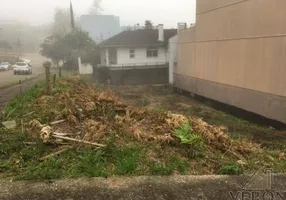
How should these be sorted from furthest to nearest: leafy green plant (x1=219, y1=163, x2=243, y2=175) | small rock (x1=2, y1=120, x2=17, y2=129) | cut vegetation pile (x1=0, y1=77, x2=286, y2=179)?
small rock (x1=2, y1=120, x2=17, y2=129) < cut vegetation pile (x1=0, y1=77, x2=286, y2=179) < leafy green plant (x1=219, y1=163, x2=243, y2=175)

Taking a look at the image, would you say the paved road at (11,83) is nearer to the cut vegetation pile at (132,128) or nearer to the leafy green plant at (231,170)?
the cut vegetation pile at (132,128)

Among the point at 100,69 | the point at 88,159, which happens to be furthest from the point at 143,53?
the point at 88,159

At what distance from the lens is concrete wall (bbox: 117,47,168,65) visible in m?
38.7

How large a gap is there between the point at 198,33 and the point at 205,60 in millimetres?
2935

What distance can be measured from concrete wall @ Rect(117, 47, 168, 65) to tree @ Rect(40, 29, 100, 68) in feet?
25.2

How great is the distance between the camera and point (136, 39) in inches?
1563

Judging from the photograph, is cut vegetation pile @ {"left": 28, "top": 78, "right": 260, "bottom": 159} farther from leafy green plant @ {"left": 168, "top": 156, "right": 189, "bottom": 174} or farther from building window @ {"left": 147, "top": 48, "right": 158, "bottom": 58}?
building window @ {"left": 147, "top": 48, "right": 158, "bottom": 58}

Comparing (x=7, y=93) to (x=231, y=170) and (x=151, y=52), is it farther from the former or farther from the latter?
(x=151, y=52)

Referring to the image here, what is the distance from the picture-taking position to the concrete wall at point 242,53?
622 inches

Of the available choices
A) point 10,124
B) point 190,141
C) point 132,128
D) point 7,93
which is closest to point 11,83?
point 7,93

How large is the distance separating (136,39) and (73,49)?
1466cm

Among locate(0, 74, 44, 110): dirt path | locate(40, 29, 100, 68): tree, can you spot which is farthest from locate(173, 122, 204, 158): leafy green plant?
locate(40, 29, 100, 68): tree

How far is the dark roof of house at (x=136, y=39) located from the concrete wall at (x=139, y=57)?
0.84 metres

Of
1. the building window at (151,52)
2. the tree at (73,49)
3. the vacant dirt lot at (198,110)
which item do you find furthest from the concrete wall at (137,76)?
the tree at (73,49)
